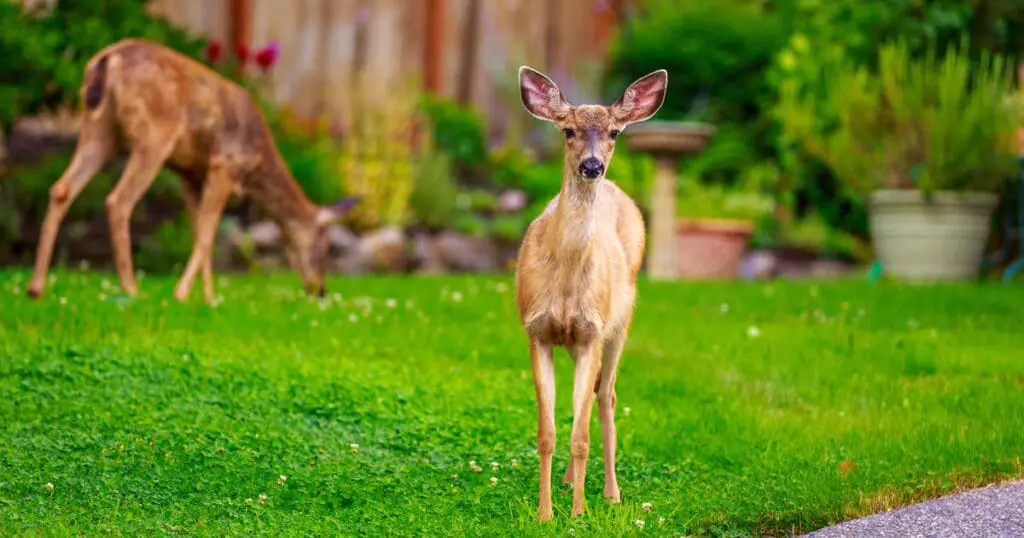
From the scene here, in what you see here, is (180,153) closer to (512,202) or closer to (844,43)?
(512,202)

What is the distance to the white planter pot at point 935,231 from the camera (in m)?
12.1

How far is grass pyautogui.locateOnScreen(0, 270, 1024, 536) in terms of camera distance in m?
5.50

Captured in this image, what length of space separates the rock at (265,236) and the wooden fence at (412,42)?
6.33ft

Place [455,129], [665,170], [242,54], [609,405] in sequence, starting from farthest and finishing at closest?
1. [455,129]
2. [665,170]
3. [242,54]
4. [609,405]

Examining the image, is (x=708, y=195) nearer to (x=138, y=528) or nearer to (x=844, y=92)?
(x=844, y=92)

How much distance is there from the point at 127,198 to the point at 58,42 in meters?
3.08

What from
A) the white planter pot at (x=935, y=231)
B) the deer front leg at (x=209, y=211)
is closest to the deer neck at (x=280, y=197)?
the deer front leg at (x=209, y=211)

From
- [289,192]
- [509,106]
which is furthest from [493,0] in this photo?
[289,192]

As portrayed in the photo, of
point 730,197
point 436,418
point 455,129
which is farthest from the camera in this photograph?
point 730,197

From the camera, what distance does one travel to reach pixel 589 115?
16.9 feet

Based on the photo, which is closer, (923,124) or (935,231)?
(935,231)

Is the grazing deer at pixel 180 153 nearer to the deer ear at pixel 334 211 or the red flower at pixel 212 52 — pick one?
the deer ear at pixel 334 211

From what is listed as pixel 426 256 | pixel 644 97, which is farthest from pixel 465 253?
pixel 644 97

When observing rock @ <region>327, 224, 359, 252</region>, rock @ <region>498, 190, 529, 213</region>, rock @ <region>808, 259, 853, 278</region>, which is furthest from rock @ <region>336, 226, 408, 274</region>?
rock @ <region>808, 259, 853, 278</region>
